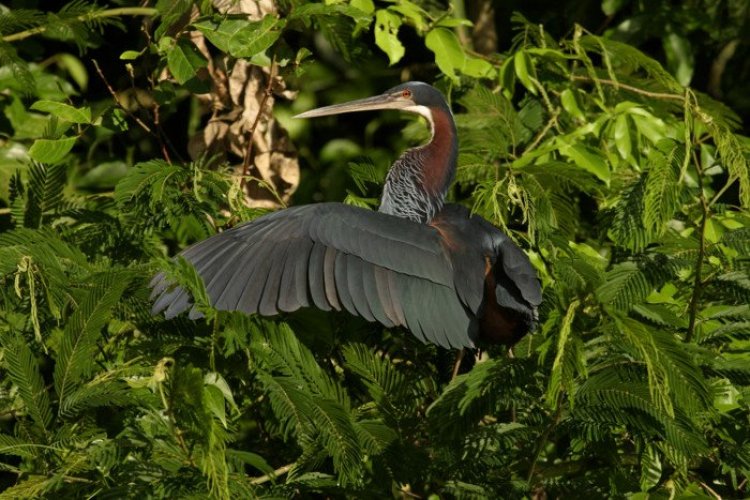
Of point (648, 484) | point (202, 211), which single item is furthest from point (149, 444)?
point (648, 484)

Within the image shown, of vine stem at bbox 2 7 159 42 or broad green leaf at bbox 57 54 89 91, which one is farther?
broad green leaf at bbox 57 54 89 91

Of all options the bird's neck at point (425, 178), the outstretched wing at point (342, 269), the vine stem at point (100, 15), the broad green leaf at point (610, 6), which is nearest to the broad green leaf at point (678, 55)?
the broad green leaf at point (610, 6)

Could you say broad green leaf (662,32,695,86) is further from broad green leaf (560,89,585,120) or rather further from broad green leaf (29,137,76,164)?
broad green leaf (29,137,76,164)

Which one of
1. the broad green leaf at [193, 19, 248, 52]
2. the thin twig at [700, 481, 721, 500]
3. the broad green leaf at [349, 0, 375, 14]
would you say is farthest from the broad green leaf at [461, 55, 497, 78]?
the thin twig at [700, 481, 721, 500]

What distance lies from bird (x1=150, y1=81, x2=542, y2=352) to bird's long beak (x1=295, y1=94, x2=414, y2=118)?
3.04 ft

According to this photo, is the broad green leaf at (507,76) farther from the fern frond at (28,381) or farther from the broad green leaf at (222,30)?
the fern frond at (28,381)

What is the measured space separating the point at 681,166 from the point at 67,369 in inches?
65.2

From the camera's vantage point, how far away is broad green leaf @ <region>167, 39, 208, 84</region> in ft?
10.4

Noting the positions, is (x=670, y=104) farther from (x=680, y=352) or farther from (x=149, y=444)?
(x=149, y=444)

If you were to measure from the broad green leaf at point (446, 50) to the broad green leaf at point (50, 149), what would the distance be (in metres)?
1.29

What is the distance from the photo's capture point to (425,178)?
352 cm

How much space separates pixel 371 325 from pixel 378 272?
29cm

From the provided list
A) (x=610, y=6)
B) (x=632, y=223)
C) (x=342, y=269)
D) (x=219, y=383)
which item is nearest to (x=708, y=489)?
(x=632, y=223)

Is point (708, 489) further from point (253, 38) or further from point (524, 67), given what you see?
point (253, 38)
